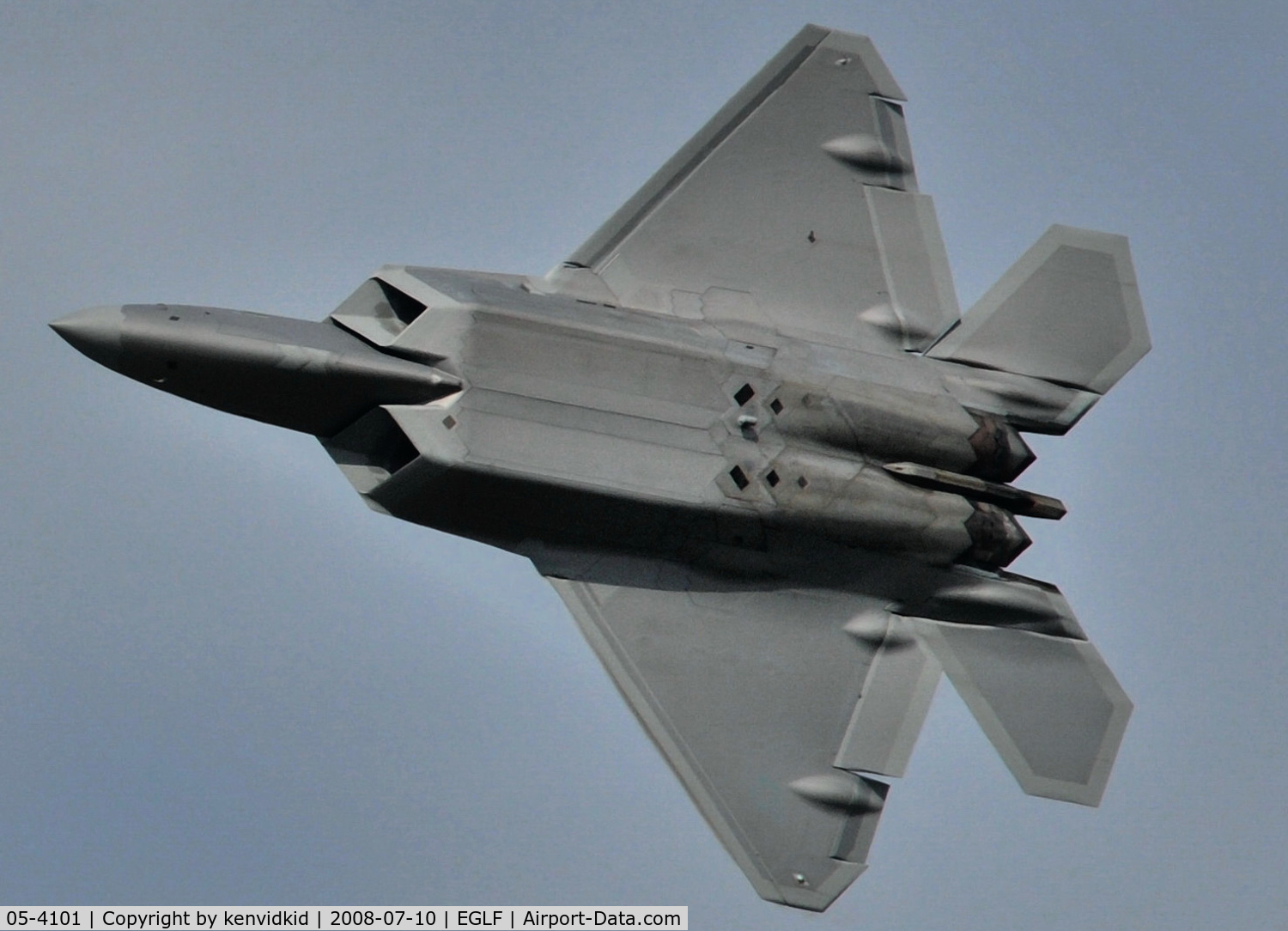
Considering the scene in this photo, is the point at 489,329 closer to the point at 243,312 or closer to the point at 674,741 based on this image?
the point at 243,312

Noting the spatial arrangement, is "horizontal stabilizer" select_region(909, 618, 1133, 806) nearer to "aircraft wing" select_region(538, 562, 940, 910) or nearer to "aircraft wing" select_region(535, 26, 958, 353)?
"aircraft wing" select_region(538, 562, 940, 910)

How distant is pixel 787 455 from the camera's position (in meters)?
24.5

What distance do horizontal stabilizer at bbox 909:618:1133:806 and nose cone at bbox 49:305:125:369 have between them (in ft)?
32.0

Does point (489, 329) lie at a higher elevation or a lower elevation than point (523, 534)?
higher

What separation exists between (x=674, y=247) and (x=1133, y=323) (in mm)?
5677

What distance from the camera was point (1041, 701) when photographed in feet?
82.7

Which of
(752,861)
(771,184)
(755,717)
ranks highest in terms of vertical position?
(771,184)

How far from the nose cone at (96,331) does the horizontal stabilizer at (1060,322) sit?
9492 mm

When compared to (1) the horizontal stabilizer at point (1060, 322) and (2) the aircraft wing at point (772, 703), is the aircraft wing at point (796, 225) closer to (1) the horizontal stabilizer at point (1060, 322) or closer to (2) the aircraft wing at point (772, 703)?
(1) the horizontal stabilizer at point (1060, 322)

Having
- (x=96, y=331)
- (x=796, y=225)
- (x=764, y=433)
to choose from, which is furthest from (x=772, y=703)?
(x=96, y=331)

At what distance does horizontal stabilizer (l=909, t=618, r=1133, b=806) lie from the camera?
25.2 metres

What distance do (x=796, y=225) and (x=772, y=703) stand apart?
19.0 ft

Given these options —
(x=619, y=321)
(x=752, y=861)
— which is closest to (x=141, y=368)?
(x=619, y=321)

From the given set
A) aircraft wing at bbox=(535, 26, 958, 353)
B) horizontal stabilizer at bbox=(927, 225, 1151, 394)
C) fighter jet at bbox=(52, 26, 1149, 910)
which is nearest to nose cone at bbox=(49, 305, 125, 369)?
fighter jet at bbox=(52, 26, 1149, 910)
